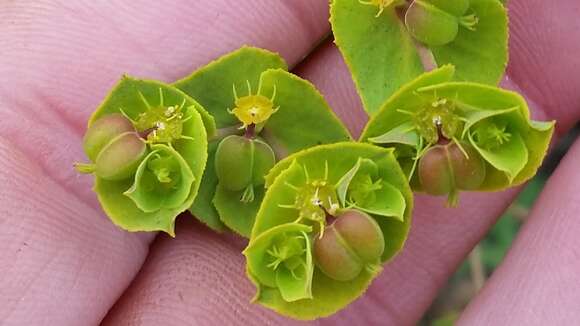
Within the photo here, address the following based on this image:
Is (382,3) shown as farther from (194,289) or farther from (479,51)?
(194,289)

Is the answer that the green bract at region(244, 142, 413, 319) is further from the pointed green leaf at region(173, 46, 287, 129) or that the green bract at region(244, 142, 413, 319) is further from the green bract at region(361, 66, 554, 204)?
the pointed green leaf at region(173, 46, 287, 129)

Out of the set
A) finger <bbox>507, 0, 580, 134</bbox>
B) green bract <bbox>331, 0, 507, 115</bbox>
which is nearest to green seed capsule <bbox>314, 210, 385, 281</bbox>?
green bract <bbox>331, 0, 507, 115</bbox>

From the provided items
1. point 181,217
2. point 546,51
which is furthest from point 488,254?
point 181,217

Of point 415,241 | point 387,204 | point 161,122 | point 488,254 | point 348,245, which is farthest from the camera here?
point 488,254

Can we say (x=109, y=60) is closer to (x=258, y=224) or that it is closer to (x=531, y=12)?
(x=258, y=224)

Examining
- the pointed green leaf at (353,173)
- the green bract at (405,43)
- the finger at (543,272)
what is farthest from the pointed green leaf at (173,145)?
the finger at (543,272)

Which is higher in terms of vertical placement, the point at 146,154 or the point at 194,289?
the point at 146,154

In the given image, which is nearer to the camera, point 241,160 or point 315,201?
point 315,201

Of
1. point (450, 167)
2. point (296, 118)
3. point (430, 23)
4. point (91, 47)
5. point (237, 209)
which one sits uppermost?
point (430, 23)
